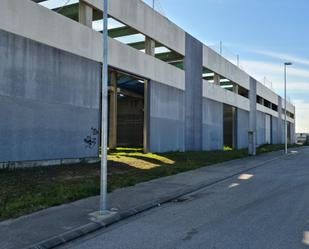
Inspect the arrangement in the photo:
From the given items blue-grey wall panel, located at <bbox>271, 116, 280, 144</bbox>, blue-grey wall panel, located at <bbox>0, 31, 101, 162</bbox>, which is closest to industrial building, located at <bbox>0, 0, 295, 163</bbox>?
blue-grey wall panel, located at <bbox>0, 31, 101, 162</bbox>

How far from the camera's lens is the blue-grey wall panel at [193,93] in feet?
103

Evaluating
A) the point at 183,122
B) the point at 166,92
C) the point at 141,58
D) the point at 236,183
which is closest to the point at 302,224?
the point at 236,183

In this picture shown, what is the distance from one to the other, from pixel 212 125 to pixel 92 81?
19.8m

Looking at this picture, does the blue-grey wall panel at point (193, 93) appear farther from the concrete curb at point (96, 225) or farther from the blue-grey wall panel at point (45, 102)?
the concrete curb at point (96, 225)

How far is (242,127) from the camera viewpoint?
4644 cm

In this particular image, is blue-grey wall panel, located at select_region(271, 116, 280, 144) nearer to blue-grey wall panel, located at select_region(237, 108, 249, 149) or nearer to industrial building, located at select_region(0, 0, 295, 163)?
blue-grey wall panel, located at select_region(237, 108, 249, 149)

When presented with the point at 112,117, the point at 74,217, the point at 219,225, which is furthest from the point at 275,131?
the point at 74,217

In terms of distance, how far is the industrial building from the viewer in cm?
1478

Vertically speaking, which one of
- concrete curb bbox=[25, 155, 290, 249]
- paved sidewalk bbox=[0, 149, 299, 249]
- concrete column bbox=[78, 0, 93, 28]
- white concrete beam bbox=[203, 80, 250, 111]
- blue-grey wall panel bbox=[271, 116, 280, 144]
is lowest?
concrete curb bbox=[25, 155, 290, 249]

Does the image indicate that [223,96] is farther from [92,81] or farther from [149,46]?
[92,81]

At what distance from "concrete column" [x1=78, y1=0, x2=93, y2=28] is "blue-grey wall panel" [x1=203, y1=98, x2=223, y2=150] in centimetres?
1768

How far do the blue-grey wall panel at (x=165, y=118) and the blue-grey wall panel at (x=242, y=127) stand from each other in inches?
653

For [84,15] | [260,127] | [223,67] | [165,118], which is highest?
[223,67]

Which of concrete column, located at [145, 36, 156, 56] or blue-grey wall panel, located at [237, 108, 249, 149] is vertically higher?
concrete column, located at [145, 36, 156, 56]
